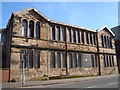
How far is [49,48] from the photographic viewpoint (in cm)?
2048

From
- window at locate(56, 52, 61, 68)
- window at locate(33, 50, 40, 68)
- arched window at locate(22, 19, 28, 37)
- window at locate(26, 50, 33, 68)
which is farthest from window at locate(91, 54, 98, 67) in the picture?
arched window at locate(22, 19, 28, 37)

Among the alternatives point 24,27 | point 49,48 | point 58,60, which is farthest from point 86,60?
point 24,27

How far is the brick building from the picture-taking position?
705 inches

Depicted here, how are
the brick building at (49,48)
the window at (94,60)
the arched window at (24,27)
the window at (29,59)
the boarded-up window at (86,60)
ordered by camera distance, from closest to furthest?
the brick building at (49,48) < the window at (29,59) < the arched window at (24,27) < the boarded-up window at (86,60) < the window at (94,60)

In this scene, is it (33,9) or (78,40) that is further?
(78,40)

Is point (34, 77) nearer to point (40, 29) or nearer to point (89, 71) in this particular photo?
point (40, 29)

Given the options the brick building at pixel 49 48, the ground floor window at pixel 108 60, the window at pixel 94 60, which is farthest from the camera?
the ground floor window at pixel 108 60

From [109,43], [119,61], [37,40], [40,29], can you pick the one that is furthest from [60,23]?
[119,61]

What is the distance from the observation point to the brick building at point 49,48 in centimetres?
1791

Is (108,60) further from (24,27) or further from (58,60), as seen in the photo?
(24,27)

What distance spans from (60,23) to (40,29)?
408 cm

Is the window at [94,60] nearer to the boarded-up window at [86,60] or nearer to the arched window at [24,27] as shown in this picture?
the boarded-up window at [86,60]

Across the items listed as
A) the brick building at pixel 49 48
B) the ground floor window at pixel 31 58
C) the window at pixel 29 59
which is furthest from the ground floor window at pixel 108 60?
the window at pixel 29 59

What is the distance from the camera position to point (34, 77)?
18312 millimetres
